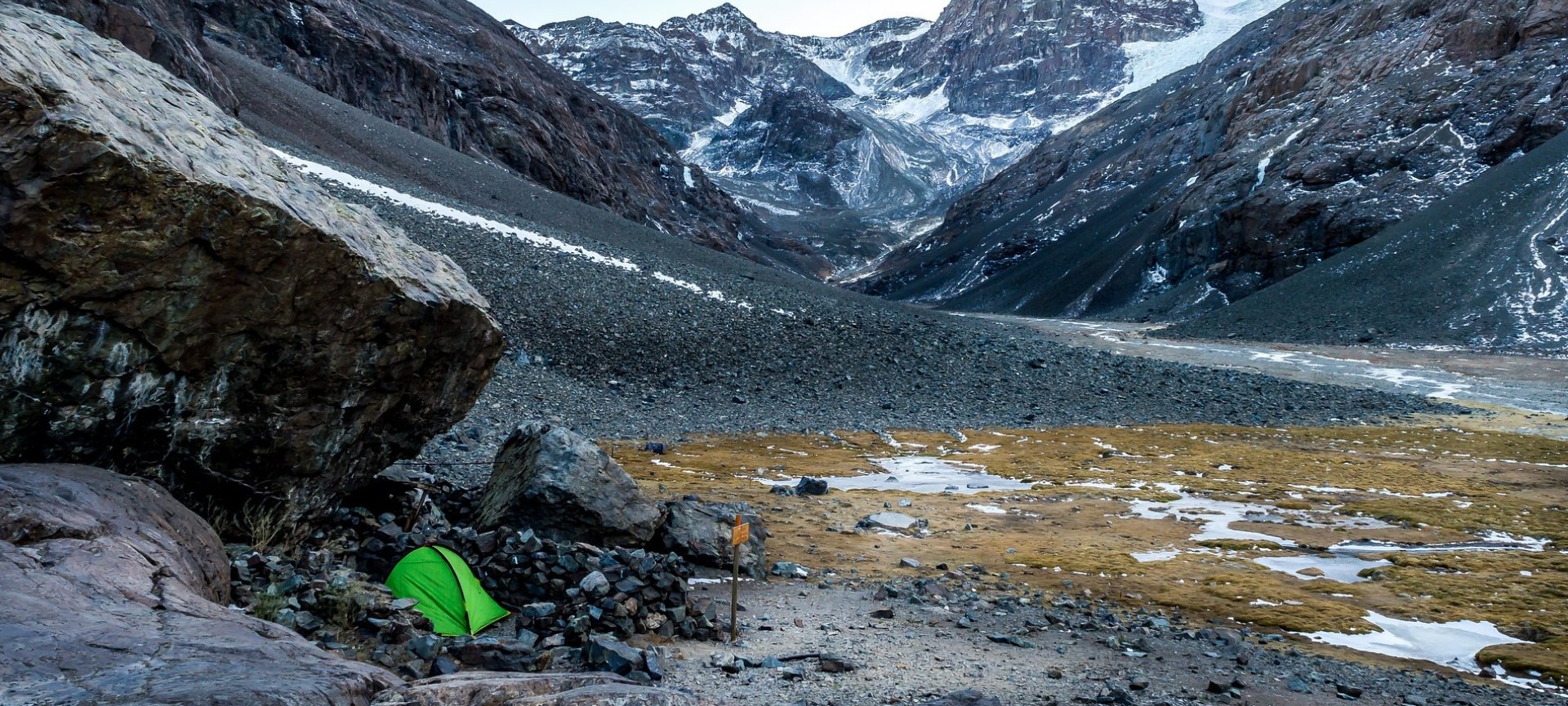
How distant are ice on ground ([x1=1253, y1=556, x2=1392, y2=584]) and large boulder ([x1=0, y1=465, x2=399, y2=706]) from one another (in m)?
15.0

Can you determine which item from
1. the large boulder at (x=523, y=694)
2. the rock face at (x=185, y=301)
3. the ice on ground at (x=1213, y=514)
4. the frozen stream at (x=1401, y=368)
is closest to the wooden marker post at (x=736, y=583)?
the rock face at (x=185, y=301)

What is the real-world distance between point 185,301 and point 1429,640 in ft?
50.2

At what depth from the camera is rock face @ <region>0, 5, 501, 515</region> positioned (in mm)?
7012

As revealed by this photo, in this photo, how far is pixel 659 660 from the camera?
9023 millimetres

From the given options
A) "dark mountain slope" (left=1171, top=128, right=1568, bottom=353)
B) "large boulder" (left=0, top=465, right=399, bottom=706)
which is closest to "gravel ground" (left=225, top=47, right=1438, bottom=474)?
"large boulder" (left=0, top=465, right=399, bottom=706)

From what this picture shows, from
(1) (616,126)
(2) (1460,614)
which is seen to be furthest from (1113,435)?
(1) (616,126)

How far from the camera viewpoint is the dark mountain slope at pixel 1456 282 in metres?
61.2

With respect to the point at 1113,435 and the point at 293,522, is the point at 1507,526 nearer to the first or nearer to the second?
the point at 1113,435

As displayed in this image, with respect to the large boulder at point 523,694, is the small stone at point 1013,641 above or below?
below

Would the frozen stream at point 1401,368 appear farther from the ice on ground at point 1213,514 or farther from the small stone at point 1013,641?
the small stone at point 1013,641

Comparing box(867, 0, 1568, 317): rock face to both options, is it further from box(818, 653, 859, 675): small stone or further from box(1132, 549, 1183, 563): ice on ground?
box(818, 653, 859, 675): small stone

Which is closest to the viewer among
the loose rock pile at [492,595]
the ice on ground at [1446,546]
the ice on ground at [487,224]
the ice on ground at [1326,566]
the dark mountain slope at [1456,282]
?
the loose rock pile at [492,595]

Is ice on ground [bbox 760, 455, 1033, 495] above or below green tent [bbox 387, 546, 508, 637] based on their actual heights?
below

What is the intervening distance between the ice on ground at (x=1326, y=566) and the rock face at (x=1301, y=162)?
257 ft
